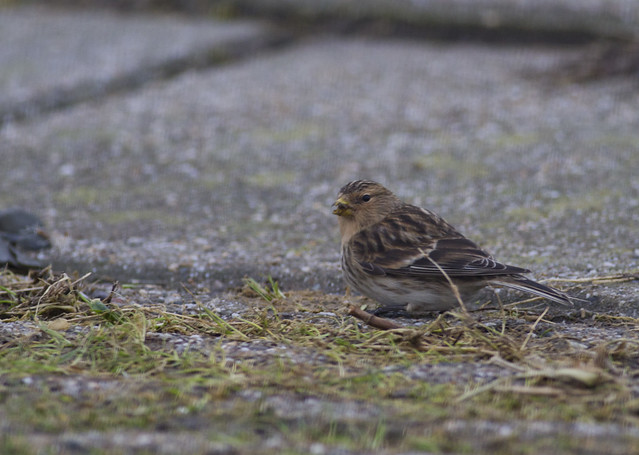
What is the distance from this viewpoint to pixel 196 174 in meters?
5.15

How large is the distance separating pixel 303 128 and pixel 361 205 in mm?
1853

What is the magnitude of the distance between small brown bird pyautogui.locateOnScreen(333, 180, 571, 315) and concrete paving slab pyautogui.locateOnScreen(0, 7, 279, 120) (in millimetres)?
3199

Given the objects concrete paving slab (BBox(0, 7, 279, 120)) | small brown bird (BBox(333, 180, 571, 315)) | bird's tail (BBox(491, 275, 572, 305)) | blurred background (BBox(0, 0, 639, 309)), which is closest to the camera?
bird's tail (BBox(491, 275, 572, 305))

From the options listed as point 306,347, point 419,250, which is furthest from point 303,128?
point 306,347

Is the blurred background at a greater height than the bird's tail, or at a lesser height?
greater

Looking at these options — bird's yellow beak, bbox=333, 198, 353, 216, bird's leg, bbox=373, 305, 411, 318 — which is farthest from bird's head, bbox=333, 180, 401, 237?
bird's leg, bbox=373, 305, 411, 318

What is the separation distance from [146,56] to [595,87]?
3.38m

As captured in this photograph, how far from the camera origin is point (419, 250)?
369 cm

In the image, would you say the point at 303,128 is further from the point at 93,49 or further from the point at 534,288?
the point at 534,288

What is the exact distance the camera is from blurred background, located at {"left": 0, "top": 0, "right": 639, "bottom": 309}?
419cm

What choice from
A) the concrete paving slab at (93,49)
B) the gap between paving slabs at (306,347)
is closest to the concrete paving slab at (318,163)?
the concrete paving slab at (93,49)

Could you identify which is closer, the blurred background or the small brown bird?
the small brown bird

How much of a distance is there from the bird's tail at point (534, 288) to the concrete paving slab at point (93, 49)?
3836 mm

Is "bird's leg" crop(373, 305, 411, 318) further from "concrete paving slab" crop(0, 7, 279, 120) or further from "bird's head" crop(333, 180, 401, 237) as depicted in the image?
"concrete paving slab" crop(0, 7, 279, 120)
